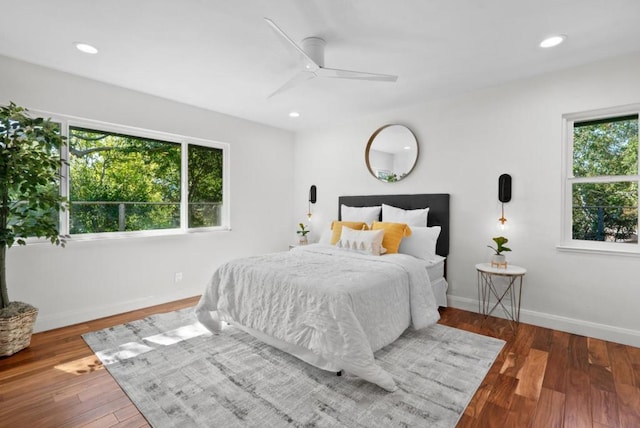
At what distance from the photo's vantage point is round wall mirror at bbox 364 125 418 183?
4102 mm

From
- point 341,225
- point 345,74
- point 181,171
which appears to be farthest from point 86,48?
point 341,225

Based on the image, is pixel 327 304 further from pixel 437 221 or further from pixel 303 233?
pixel 303 233

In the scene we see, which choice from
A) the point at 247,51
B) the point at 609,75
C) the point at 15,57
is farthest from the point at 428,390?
the point at 15,57

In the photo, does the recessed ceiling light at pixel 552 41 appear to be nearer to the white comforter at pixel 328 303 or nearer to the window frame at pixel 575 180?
the window frame at pixel 575 180

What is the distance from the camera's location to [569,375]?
2.26 meters

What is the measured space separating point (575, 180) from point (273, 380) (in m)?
3.28

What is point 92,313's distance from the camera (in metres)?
3.29

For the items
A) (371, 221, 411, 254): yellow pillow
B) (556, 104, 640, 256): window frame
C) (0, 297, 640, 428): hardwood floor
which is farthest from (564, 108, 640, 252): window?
(371, 221, 411, 254): yellow pillow

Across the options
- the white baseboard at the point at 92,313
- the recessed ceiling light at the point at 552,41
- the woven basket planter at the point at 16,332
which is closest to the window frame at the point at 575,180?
the recessed ceiling light at the point at 552,41

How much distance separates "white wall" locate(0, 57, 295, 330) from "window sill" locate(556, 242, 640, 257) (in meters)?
3.80

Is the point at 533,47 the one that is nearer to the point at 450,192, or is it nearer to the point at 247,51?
the point at 450,192

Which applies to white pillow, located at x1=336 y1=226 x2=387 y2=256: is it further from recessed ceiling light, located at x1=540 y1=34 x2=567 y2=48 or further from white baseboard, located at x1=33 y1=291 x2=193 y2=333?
white baseboard, located at x1=33 y1=291 x2=193 y2=333

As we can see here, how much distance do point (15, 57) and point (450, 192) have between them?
4.53 meters

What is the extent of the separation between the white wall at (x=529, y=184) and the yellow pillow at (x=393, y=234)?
2.20 feet
